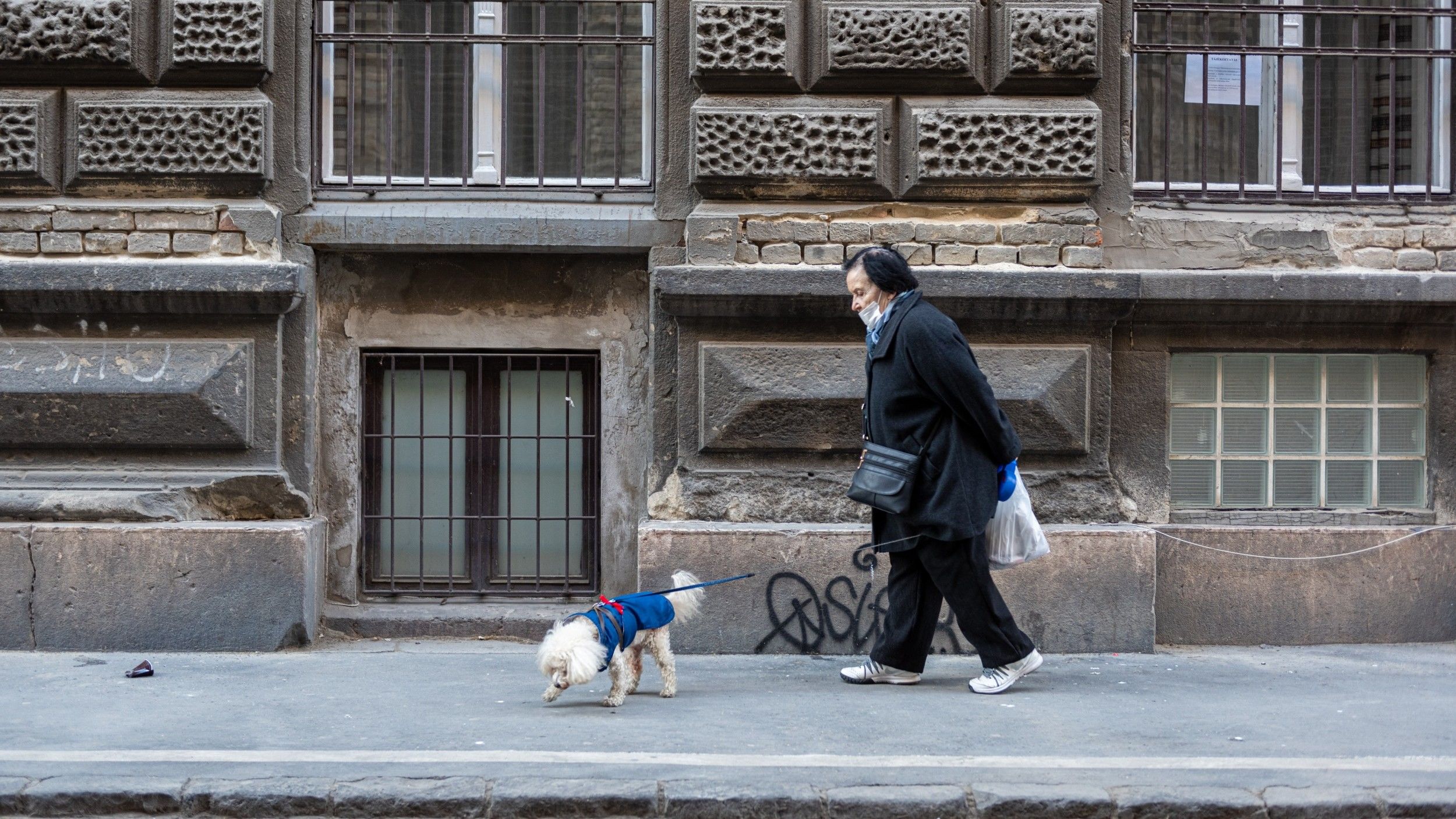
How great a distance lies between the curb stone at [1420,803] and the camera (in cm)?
405

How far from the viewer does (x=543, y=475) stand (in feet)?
23.4

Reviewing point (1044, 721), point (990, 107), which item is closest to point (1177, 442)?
point (990, 107)

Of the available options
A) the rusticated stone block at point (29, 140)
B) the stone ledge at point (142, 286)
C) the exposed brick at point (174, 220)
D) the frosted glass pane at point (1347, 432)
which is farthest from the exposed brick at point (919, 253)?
the rusticated stone block at point (29, 140)

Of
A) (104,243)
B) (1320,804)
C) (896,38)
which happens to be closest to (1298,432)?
(896,38)

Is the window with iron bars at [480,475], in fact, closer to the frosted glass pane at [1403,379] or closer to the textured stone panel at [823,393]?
the textured stone panel at [823,393]

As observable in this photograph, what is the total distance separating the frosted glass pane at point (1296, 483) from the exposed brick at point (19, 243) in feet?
20.3

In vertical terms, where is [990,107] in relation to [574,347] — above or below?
above

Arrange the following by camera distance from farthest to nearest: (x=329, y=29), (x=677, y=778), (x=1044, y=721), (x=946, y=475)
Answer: (x=329, y=29), (x=946, y=475), (x=1044, y=721), (x=677, y=778)

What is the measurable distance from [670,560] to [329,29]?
3.17 meters

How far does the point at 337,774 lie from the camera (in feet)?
13.9

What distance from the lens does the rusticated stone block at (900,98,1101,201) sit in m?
6.54

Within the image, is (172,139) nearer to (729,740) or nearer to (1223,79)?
(729,740)

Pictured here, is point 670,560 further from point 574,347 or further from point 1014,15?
point 1014,15

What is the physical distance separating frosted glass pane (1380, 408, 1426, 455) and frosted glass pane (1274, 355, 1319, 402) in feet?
1.25
